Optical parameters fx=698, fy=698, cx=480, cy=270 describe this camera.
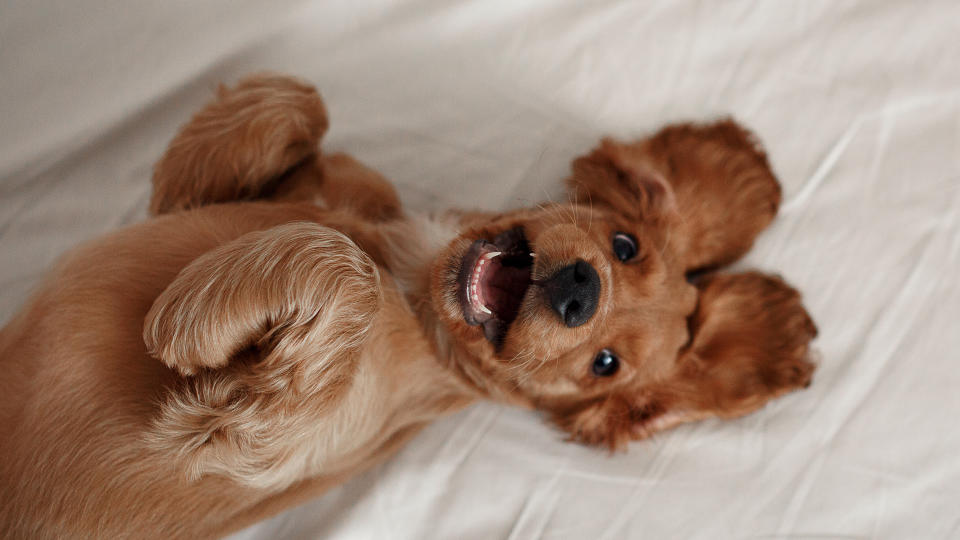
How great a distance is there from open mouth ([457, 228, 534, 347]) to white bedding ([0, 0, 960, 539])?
687 millimetres

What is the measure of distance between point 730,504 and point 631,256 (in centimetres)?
103

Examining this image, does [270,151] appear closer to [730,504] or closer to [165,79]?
[165,79]

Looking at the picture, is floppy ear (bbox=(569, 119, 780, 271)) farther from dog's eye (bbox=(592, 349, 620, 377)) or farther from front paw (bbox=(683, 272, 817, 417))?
dog's eye (bbox=(592, 349, 620, 377))

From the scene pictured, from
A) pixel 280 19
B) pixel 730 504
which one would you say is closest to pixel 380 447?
pixel 730 504

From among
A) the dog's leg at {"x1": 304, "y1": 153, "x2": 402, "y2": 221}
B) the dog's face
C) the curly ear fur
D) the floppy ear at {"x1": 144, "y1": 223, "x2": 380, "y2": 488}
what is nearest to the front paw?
the dog's face

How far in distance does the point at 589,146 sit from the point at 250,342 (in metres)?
1.67

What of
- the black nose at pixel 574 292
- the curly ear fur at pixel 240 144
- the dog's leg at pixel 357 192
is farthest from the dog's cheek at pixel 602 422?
the curly ear fur at pixel 240 144

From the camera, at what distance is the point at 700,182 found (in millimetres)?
2502

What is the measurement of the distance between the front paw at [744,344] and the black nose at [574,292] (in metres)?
0.75

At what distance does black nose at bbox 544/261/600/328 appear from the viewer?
1.85 m

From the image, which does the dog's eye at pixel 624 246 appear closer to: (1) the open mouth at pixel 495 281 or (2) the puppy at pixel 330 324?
(2) the puppy at pixel 330 324

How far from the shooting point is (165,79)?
2672mm

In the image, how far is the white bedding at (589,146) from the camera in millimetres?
2529

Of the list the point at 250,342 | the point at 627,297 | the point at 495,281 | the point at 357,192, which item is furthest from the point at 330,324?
the point at 627,297
